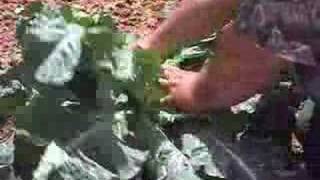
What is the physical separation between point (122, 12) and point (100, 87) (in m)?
0.82

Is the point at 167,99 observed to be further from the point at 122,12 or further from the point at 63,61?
the point at 122,12

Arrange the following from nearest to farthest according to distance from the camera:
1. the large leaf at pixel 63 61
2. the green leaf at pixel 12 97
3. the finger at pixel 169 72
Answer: the large leaf at pixel 63 61
the green leaf at pixel 12 97
the finger at pixel 169 72

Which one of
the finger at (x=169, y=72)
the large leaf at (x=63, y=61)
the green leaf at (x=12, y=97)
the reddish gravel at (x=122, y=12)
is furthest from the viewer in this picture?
the reddish gravel at (x=122, y=12)

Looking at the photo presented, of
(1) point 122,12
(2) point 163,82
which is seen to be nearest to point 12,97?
(2) point 163,82

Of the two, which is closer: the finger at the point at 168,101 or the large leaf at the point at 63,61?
the large leaf at the point at 63,61

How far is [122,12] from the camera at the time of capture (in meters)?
A: 2.49

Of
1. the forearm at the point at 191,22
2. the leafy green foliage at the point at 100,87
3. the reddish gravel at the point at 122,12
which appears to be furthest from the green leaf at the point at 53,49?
the reddish gravel at the point at 122,12

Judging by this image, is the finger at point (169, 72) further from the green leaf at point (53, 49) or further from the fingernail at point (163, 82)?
the green leaf at point (53, 49)

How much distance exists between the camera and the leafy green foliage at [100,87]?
1694mm

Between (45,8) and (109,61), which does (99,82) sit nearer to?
(109,61)

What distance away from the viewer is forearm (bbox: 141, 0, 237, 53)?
1824mm

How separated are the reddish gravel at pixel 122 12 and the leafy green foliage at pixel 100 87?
587 mm

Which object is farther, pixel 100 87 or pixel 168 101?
pixel 168 101

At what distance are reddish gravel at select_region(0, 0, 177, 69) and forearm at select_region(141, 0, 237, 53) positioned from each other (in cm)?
50
